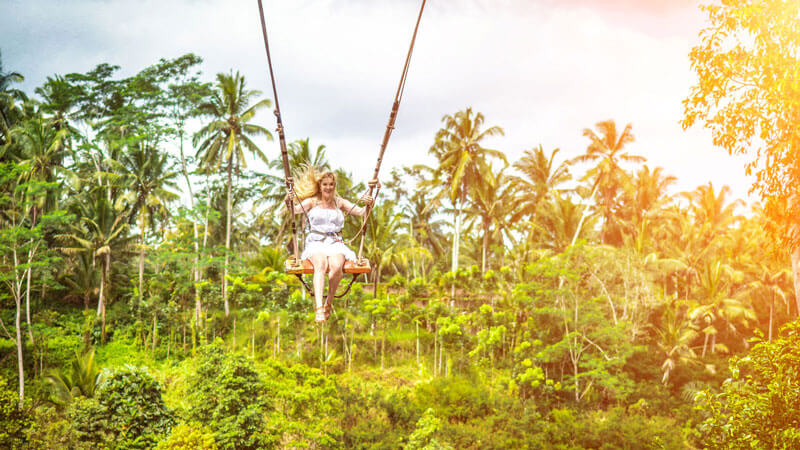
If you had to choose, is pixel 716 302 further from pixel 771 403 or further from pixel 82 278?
pixel 82 278

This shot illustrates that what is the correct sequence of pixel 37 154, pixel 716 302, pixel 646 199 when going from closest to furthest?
pixel 37 154 → pixel 716 302 → pixel 646 199

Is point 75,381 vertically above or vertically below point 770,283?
below

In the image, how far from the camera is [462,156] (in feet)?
90.7

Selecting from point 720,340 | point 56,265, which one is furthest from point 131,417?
point 720,340

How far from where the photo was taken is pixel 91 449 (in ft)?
41.9

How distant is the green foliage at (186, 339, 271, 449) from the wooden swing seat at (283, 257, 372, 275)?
9.45 m

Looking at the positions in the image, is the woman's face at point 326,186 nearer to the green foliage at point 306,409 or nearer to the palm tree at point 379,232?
the green foliage at point 306,409

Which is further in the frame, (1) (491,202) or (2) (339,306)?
(1) (491,202)

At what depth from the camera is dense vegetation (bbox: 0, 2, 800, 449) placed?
50.4ft

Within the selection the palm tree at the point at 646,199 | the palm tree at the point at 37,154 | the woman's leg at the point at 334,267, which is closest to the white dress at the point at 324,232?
the woman's leg at the point at 334,267

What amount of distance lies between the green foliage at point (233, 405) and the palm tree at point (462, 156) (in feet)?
46.7

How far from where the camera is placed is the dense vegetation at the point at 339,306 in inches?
605

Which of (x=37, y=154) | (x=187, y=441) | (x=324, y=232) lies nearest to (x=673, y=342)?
(x=187, y=441)

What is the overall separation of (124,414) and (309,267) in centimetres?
1096
